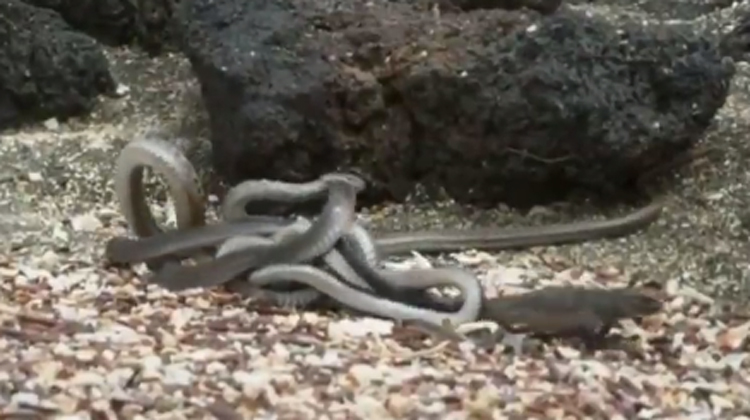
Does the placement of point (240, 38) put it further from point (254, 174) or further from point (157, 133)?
point (157, 133)

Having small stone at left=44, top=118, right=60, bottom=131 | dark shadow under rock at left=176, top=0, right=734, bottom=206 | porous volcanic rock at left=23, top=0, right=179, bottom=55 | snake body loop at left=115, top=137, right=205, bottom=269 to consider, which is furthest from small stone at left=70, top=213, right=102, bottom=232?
porous volcanic rock at left=23, top=0, right=179, bottom=55

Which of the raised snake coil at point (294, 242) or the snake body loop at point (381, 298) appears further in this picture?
the raised snake coil at point (294, 242)

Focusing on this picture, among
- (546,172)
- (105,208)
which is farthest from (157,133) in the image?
(546,172)

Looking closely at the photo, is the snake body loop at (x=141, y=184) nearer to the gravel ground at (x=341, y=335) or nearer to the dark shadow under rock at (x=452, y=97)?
the gravel ground at (x=341, y=335)

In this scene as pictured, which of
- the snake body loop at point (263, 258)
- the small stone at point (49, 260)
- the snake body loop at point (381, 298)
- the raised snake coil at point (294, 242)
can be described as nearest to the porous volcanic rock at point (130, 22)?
the raised snake coil at point (294, 242)

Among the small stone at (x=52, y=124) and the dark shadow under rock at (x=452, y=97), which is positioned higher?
the dark shadow under rock at (x=452, y=97)

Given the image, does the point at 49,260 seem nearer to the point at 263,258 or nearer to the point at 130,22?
the point at 263,258

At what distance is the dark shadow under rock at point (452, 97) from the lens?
3977mm

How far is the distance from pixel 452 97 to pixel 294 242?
0.95 m

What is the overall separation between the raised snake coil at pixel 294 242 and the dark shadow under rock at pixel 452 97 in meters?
0.19

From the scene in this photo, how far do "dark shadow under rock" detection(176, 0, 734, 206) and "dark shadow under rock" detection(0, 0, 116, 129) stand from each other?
98 cm

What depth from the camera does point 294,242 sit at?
3.31 meters

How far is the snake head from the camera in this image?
148 inches

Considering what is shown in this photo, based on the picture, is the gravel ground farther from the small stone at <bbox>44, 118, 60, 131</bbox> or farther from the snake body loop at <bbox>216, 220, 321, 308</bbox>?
the small stone at <bbox>44, 118, 60, 131</bbox>
